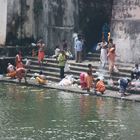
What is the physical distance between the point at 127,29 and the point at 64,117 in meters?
7.54

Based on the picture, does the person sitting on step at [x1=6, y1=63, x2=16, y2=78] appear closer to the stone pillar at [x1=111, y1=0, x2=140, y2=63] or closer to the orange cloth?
the stone pillar at [x1=111, y1=0, x2=140, y2=63]

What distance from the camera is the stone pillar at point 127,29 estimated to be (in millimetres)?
20922

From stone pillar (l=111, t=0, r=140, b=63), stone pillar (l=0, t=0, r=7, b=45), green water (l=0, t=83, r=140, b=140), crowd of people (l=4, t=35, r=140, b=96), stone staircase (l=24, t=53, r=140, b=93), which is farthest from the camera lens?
stone pillar (l=0, t=0, r=7, b=45)

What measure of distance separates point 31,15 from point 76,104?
33.1 feet

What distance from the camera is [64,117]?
48.4 feet

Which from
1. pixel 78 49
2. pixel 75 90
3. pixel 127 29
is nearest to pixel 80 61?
pixel 78 49

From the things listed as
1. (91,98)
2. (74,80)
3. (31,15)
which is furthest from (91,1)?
(91,98)

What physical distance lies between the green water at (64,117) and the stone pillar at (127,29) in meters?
3.20

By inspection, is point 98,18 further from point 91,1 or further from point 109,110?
point 109,110

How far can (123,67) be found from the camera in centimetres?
2092

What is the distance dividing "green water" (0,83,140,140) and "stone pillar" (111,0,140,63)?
3.20m

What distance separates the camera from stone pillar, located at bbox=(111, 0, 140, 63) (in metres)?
20.9

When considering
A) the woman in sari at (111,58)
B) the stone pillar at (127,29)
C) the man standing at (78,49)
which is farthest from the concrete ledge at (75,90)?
the stone pillar at (127,29)

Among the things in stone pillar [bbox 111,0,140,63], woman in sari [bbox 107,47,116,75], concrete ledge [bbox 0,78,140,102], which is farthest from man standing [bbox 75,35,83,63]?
woman in sari [bbox 107,47,116,75]
